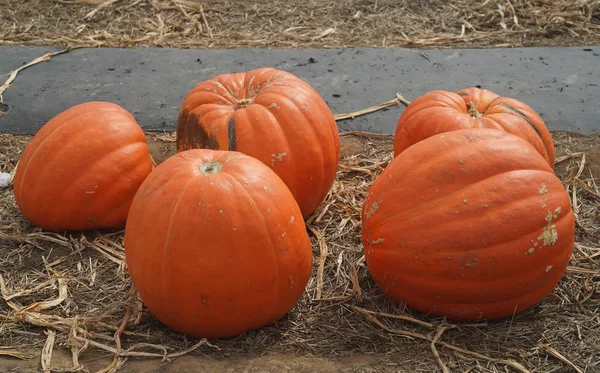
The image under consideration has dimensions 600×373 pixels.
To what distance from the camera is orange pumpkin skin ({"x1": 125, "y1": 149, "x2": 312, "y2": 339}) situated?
253cm

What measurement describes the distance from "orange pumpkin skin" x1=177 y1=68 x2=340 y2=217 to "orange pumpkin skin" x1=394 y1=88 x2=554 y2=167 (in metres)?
0.46

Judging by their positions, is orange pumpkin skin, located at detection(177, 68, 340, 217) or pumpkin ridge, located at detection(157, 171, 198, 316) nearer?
pumpkin ridge, located at detection(157, 171, 198, 316)

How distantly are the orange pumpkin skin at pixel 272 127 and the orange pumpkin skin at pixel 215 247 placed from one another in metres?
0.58

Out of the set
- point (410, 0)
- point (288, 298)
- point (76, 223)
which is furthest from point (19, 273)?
point (410, 0)

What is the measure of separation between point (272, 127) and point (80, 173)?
1.01 meters

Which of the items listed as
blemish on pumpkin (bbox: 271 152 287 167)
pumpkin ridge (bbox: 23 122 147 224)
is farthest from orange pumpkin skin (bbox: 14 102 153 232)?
blemish on pumpkin (bbox: 271 152 287 167)

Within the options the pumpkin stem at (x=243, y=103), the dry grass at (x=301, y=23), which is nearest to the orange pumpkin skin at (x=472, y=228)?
the pumpkin stem at (x=243, y=103)

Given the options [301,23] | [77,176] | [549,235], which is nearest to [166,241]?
[77,176]

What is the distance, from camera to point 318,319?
113 inches

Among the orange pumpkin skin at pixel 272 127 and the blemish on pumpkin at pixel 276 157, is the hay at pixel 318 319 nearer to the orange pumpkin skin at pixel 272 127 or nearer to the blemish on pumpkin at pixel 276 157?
the orange pumpkin skin at pixel 272 127

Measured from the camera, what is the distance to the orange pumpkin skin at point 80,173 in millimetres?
3416

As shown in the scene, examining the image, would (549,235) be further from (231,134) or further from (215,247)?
(231,134)

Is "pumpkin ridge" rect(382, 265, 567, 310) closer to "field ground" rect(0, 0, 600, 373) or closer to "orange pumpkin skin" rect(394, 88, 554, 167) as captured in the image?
"field ground" rect(0, 0, 600, 373)

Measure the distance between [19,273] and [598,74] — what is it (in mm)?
→ 4451
